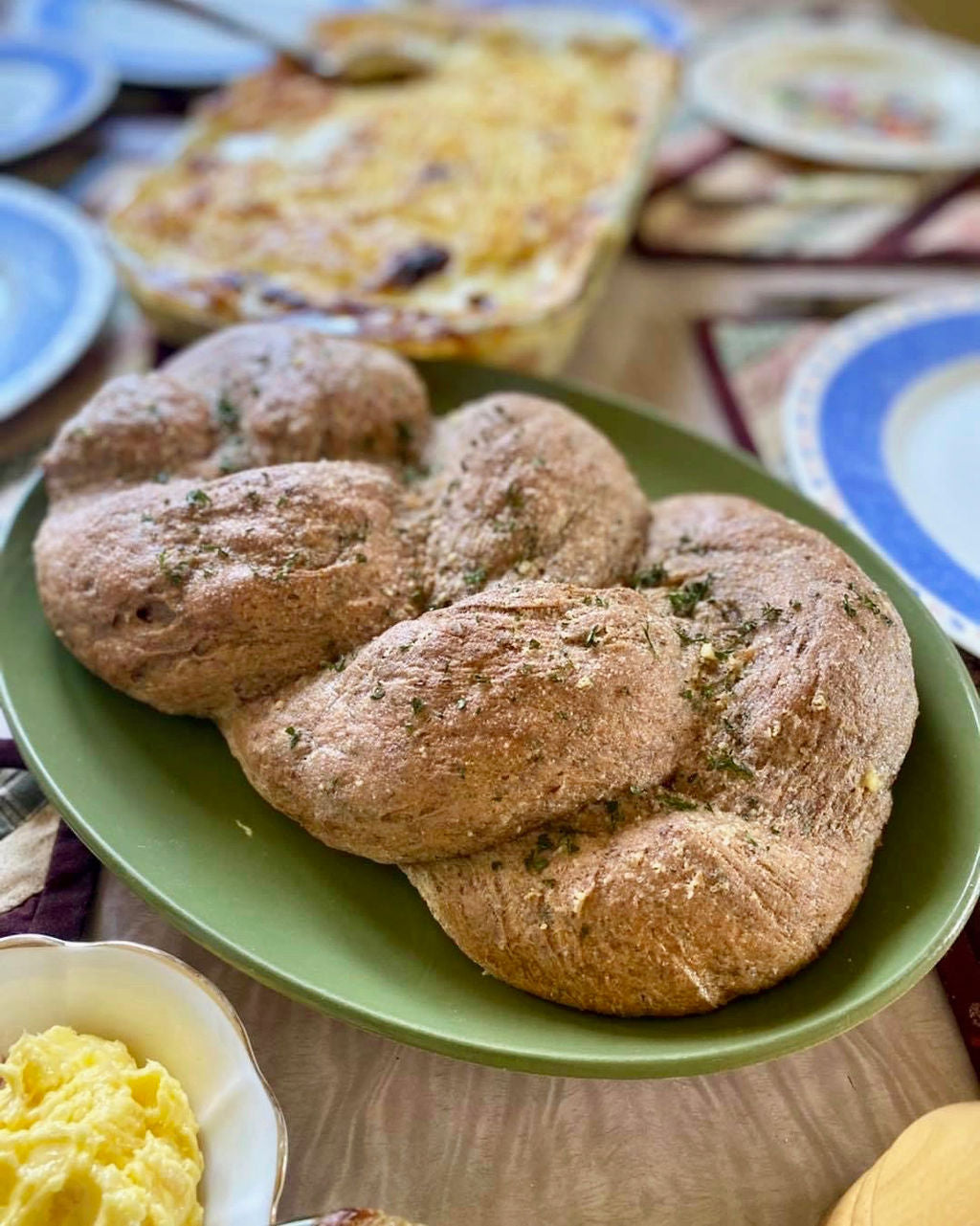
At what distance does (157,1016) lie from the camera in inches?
41.9

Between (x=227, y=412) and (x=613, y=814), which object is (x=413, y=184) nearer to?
(x=227, y=412)

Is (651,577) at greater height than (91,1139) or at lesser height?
greater

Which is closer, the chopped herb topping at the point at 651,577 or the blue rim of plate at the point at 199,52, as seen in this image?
the chopped herb topping at the point at 651,577

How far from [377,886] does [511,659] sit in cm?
34

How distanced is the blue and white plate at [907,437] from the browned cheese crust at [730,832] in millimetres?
443

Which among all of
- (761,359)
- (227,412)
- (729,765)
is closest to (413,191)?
(761,359)

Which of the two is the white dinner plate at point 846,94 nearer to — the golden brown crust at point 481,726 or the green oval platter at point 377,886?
the green oval platter at point 377,886

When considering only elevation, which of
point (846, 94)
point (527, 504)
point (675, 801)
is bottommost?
point (675, 801)

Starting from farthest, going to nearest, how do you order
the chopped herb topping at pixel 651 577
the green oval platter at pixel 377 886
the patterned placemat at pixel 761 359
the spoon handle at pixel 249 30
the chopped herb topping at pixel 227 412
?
the spoon handle at pixel 249 30 → the patterned placemat at pixel 761 359 → the chopped herb topping at pixel 227 412 → the chopped herb topping at pixel 651 577 → the green oval platter at pixel 377 886

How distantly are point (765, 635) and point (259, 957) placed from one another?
0.72 meters

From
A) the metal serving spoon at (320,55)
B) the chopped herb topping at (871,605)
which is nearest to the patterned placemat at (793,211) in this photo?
the metal serving spoon at (320,55)

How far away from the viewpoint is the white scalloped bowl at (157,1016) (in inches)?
39.6

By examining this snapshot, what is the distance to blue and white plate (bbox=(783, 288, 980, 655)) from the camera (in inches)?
70.2

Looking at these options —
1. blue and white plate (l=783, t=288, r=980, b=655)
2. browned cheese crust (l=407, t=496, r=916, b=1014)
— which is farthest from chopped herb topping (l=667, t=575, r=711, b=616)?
blue and white plate (l=783, t=288, r=980, b=655)
